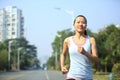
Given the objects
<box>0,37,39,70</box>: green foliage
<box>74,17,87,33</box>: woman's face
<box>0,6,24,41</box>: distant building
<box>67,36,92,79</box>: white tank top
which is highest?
<box>0,6,24,41</box>: distant building

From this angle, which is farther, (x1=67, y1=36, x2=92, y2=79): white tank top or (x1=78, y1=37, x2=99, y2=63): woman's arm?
(x1=67, y1=36, x2=92, y2=79): white tank top

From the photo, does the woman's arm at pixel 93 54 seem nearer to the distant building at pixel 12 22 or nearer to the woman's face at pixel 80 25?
the woman's face at pixel 80 25

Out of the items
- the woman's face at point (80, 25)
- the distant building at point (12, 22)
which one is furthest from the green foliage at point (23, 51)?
the woman's face at point (80, 25)

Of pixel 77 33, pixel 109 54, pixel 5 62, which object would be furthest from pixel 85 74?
pixel 5 62

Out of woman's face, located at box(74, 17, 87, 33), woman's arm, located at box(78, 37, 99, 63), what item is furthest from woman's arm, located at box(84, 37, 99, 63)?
woman's face, located at box(74, 17, 87, 33)

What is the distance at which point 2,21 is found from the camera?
16888 centimetres

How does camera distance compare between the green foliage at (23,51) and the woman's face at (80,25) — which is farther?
the green foliage at (23,51)

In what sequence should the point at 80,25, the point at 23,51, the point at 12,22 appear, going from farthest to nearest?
the point at 12,22, the point at 23,51, the point at 80,25

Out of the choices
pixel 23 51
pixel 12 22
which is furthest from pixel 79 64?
pixel 12 22

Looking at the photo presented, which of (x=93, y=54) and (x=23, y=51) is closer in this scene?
(x=93, y=54)

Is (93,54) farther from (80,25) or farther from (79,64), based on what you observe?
(80,25)

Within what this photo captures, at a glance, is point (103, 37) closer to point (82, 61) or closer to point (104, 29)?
point (104, 29)

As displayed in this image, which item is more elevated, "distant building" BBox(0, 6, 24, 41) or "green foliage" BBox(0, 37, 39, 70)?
"distant building" BBox(0, 6, 24, 41)

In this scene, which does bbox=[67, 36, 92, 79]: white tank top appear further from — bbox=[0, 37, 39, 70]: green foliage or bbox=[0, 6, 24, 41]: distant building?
bbox=[0, 6, 24, 41]: distant building
